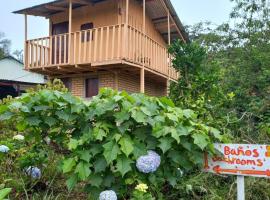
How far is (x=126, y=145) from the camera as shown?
280 centimetres

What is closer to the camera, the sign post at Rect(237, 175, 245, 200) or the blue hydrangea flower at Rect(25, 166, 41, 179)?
the sign post at Rect(237, 175, 245, 200)

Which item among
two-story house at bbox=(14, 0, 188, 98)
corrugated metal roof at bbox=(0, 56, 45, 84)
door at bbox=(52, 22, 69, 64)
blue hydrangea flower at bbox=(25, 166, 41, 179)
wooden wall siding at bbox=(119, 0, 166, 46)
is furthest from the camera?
corrugated metal roof at bbox=(0, 56, 45, 84)

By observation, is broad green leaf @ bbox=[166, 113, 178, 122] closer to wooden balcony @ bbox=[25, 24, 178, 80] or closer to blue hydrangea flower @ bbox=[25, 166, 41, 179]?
blue hydrangea flower @ bbox=[25, 166, 41, 179]

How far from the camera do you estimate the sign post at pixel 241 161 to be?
283 centimetres

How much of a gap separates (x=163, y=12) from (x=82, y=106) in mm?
13523

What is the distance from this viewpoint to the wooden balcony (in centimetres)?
1122

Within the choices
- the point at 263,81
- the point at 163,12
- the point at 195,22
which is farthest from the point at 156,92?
the point at 195,22

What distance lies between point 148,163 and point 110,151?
32 cm

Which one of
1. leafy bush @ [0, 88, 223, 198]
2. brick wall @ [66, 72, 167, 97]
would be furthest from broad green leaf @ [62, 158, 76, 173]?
brick wall @ [66, 72, 167, 97]

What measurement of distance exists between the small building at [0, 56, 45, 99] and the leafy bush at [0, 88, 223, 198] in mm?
17957

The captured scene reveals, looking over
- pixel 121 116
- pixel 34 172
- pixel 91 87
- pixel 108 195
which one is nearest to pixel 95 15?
pixel 91 87

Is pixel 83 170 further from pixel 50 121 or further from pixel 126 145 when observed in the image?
pixel 50 121

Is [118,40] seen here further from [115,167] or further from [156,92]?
[115,167]

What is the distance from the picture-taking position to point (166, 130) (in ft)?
9.30
